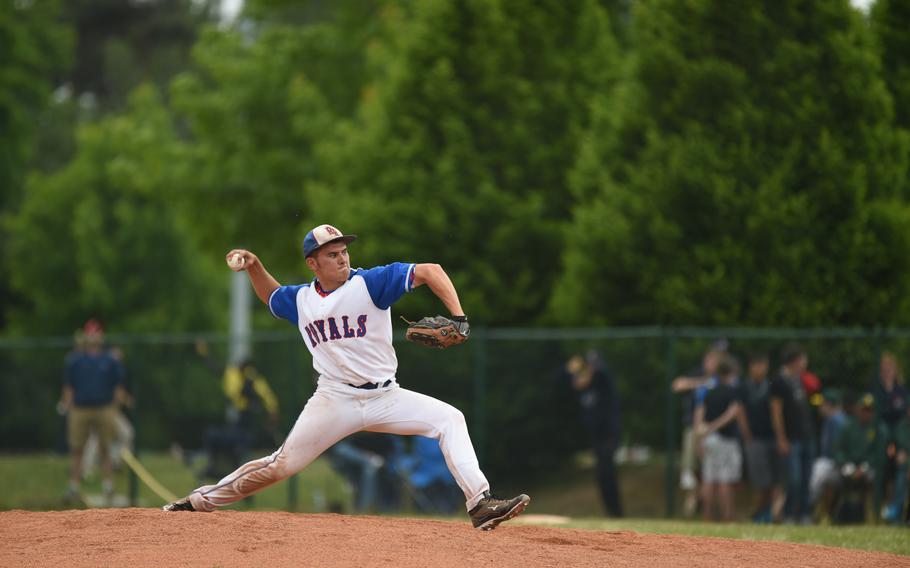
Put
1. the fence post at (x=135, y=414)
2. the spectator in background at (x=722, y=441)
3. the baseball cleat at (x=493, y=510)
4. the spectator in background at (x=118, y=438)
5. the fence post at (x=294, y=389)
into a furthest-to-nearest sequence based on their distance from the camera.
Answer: the spectator in background at (x=118, y=438) → the fence post at (x=135, y=414) → the fence post at (x=294, y=389) → the spectator in background at (x=722, y=441) → the baseball cleat at (x=493, y=510)

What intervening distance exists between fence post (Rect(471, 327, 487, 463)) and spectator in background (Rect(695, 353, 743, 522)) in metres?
3.03

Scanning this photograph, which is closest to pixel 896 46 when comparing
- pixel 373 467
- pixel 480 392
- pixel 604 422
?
pixel 604 422

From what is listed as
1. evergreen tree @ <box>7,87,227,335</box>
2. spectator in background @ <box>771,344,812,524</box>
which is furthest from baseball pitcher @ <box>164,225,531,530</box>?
evergreen tree @ <box>7,87,227,335</box>

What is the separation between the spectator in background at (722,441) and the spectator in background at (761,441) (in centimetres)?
Result: 13

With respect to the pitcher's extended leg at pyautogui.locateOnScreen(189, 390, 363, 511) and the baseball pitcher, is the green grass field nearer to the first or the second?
the baseball pitcher

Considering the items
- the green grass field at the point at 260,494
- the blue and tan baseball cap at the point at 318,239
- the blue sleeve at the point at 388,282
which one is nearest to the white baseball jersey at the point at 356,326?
the blue sleeve at the point at 388,282

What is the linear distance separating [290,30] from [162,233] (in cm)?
910

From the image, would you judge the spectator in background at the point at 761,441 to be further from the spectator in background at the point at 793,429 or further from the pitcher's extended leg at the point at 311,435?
the pitcher's extended leg at the point at 311,435

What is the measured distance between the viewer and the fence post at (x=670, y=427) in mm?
14391

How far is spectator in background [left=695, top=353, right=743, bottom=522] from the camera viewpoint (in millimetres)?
13602

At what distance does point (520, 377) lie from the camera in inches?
631

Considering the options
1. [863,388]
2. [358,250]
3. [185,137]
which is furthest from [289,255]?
[185,137]

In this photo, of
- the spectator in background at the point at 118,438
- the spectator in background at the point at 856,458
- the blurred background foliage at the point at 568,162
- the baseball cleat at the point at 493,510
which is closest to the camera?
the baseball cleat at the point at 493,510

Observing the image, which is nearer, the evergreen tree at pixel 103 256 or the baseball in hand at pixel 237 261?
the baseball in hand at pixel 237 261
